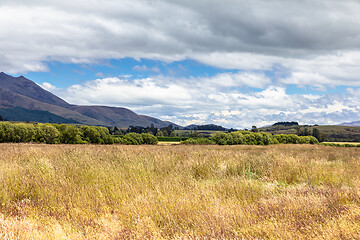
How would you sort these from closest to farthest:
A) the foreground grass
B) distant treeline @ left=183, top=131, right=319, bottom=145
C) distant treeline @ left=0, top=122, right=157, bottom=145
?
the foreground grass < distant treeline @ left=0, top=122, right=157, bottom=145 < distant treeline @ left=183, top=131, right=319, bottom=145

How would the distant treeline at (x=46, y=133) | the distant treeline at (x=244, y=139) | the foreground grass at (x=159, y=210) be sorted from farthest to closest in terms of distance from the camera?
the distant treeline at (x=244, y=139)
the distant treeline at (x=46, y=133)
the foreground grass at (x=159, y=210)

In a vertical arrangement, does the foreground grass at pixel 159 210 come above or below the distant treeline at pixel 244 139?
above

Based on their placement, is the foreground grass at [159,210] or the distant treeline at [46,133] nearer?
the foreground grass at [159,210]

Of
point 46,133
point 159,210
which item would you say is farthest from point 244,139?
point 159,210

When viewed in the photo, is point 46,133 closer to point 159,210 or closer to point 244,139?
point 244,139

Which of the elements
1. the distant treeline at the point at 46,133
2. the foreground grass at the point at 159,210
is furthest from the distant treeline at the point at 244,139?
the foreground grass at the point at 159,210

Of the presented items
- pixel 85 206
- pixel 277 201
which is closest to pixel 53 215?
pixel 85 206

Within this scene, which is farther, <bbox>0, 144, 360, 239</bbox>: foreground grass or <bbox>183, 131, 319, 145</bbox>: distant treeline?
<bbox>183, 131, 319, 145</bbox>: distant treeline

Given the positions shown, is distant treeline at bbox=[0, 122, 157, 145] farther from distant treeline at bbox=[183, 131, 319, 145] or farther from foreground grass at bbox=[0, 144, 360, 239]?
foreground grass at bbox=[0, 144, 360, 239]

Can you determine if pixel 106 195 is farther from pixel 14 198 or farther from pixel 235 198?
pixel 235 198

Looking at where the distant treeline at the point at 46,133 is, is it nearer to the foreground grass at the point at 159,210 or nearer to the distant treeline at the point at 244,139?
the distant treeline at the point at 244,139

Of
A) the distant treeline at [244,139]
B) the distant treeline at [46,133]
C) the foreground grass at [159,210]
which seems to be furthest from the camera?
the distant treeline at [244,139]

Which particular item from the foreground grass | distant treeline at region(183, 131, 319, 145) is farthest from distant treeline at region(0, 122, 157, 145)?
the foreground grass

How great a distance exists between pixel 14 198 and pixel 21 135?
2266 inches
